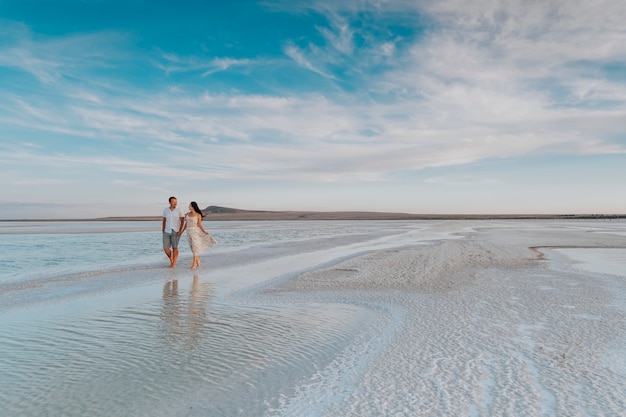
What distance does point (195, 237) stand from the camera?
50.2 ft

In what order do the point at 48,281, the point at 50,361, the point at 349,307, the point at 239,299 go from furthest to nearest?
the point at 48,281 < the point at 239,299 < the point at 349,307 < the point at 50,361

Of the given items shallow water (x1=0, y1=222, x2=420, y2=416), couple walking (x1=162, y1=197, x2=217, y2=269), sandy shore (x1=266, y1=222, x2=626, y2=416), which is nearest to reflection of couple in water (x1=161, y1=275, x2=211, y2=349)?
shallow water (x1=0, y1=222, x2=420, y2=416)

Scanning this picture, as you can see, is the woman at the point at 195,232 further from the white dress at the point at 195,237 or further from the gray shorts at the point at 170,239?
the gray shorts at the point at 170,239

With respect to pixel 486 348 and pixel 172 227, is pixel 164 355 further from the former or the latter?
pixel 172 227

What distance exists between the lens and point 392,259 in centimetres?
1662

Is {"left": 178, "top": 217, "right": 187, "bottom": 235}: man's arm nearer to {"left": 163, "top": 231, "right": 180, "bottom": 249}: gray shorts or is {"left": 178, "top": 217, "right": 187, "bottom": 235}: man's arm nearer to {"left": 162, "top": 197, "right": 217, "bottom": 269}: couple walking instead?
{"left": 162, "top": 197, "right": 217, "bottom": 269}: couple walking

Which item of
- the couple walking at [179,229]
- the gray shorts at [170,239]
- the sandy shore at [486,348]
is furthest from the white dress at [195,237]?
the sandy shore at [486,348]

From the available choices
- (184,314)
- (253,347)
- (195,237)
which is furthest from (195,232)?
(253,347)

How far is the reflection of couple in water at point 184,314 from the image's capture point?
6223mm

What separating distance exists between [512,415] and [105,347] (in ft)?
15.5

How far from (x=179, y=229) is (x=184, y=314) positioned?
25.9ft

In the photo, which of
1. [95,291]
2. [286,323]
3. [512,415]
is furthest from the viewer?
[95,291]

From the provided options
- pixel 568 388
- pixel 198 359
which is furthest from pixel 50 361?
pixel 568 388

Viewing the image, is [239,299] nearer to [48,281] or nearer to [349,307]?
[349,307]
